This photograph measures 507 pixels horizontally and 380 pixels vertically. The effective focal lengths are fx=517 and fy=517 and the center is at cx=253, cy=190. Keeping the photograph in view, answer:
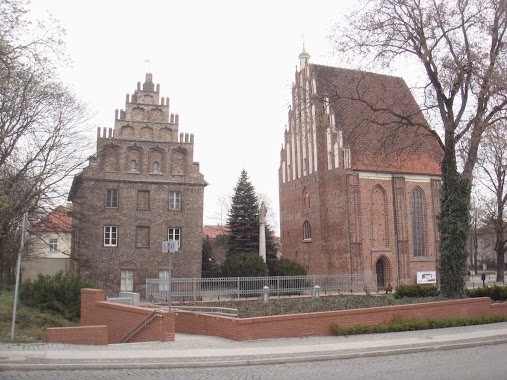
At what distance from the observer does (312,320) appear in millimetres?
14461

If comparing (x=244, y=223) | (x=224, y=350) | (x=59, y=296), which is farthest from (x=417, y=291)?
(x=244, y=223)

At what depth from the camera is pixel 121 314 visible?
16.8 m

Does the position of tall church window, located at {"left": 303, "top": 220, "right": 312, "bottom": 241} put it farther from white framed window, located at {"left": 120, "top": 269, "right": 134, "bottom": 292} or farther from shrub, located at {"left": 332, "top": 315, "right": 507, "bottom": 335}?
shrub, located at {"left": 332, "top": 315, "right": 507, "bottom": 335}

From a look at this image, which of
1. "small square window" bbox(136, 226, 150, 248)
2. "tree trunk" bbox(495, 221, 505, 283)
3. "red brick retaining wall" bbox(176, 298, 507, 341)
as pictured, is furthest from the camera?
"tree trunk" bbox(495, 221, 505, 283)

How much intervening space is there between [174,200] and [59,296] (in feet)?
44.9

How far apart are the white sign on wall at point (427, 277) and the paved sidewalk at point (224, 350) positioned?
27009mm

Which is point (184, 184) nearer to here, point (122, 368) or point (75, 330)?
point (75, 330)

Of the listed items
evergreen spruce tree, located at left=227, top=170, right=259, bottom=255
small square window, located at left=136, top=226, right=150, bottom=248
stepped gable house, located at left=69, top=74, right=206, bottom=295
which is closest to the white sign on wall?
evergreen spruce tree, located at left=227, top=170, right=259, bottom=255

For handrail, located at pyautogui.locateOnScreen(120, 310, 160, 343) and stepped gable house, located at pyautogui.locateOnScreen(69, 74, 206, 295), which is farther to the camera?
stepped gable house, located at pyautogui.locateOnScreen(69, 74, 206, 295)

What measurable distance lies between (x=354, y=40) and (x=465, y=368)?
15.3 metres

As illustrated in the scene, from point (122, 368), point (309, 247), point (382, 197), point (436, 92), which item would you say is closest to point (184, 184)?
point (309, 247)

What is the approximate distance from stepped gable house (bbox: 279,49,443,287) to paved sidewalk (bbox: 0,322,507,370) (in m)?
24.7

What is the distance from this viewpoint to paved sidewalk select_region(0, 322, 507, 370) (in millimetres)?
10227

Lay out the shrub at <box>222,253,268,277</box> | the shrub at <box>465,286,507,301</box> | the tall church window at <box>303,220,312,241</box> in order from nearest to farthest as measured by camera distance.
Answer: the shrub at <box>465,286,507,301</box>
the shrub at <box>222,253,268,277</box>
the tall church window at <box>303,220,312,241</box>
